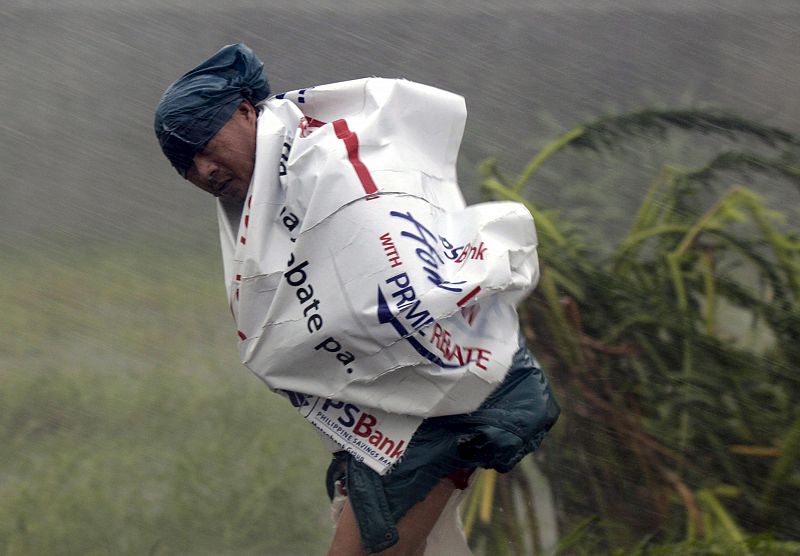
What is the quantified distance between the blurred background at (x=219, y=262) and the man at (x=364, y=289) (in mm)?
604

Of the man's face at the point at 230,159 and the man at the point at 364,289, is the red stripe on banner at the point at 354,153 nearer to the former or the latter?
the man at the point at 364,289

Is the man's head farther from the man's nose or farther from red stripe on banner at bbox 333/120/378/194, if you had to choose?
red stripe on banner at bbox 333/120/378/194

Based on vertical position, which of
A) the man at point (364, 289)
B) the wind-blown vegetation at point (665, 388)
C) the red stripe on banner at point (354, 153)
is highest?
the red stripe on banner at point (354, 153)

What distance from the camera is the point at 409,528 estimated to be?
213 cm

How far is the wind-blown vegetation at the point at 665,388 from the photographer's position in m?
2.63

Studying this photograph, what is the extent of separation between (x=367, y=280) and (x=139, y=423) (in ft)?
4.56

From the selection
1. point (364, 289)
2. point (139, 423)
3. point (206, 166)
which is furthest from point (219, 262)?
point (364, 289)

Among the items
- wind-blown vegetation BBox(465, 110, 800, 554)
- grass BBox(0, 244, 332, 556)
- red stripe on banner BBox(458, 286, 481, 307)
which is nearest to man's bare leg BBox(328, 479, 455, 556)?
red stripe on banner BBox(458, 286, 481, 307)

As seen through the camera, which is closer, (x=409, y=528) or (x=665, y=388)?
(x=409, y=528)

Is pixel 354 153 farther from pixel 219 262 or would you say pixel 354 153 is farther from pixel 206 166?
pixel 219 262

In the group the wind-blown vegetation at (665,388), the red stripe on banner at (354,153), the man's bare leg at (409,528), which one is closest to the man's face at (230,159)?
the red stripe on banner at (354,153)

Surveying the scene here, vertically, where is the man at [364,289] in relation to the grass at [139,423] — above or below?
above

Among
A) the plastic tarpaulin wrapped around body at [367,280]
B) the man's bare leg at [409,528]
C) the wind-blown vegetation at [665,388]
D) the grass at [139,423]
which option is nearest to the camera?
the plastic tarpaulin wrapped around body at [367,280]

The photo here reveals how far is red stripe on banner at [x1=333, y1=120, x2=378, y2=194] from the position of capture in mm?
1968
